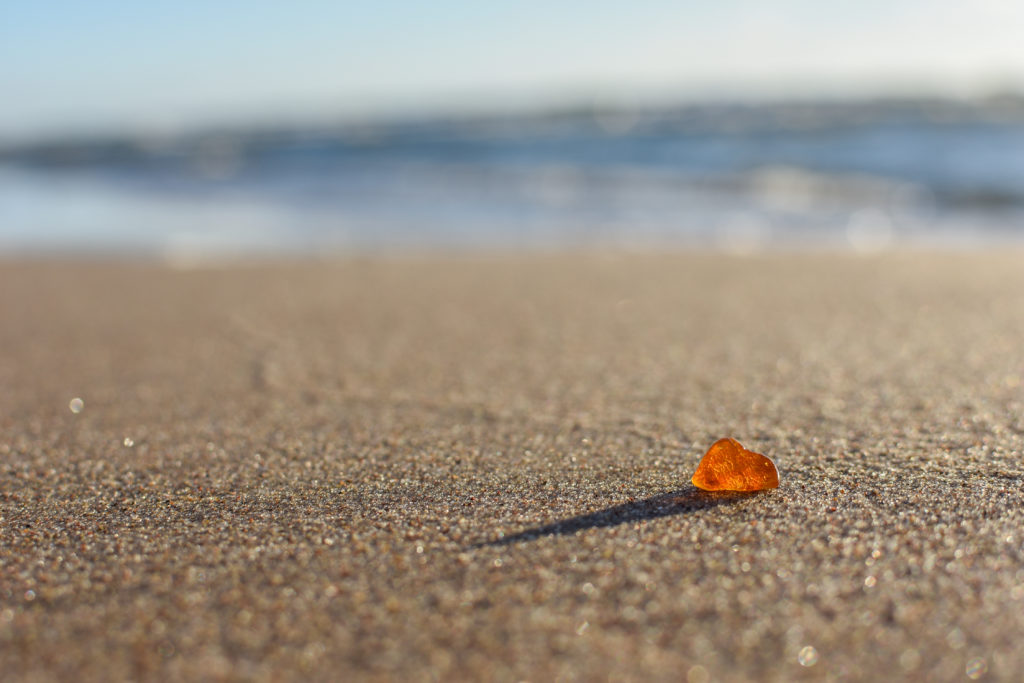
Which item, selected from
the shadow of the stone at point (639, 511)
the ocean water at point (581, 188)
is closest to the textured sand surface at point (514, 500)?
the shadow of the stone at point (639, 511)

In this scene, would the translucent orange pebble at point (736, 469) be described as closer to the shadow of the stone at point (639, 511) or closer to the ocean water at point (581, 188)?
the shadow of the stone at point (639, 511)

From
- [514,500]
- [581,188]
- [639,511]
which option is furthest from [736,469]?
[581,188]

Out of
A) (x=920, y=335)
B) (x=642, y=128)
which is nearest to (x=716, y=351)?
(x=920, y=335)

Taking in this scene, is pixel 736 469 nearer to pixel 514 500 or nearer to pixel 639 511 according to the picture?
pixel 639 511

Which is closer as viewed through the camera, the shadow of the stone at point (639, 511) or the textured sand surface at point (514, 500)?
the textured sand surface at point (514, 500)

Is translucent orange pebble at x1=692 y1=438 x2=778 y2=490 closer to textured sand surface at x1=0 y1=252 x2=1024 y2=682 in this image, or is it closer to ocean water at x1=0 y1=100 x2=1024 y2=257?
textured sand surface at x1=0 y1=252 x2=1024 y2=682

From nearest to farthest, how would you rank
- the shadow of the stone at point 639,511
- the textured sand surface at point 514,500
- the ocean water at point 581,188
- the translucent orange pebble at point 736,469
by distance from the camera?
the textured sand surface at point 514,500 → the shadow of the stone at point 639,511 → the translucent orange pebble at point 736,469 → the ocean water at point 581,188
